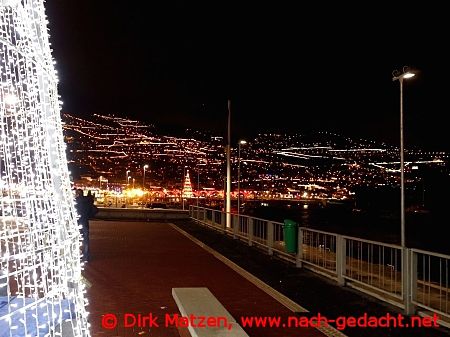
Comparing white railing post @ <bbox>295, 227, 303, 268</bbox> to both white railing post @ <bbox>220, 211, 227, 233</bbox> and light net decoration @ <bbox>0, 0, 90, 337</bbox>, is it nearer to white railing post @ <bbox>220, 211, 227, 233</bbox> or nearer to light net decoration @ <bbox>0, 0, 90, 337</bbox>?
light net decoration @ <bbox>0, 0, 90, 337</bbox>

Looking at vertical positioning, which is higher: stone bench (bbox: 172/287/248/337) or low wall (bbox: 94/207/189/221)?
stone bench (bbox: 172/287/248/337)

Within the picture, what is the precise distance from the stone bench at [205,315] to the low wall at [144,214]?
1151 inches

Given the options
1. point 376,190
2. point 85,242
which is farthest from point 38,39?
point 376,190

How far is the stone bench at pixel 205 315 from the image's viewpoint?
23.2 ft

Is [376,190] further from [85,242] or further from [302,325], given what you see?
[302,325]

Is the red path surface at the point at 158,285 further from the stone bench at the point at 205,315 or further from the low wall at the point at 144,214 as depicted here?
the low wall at the point at 144,214

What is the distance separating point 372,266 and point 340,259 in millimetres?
740

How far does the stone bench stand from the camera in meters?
7.08

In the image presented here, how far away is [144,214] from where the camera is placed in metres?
40.6

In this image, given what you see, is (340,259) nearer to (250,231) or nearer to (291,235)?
(291,235)

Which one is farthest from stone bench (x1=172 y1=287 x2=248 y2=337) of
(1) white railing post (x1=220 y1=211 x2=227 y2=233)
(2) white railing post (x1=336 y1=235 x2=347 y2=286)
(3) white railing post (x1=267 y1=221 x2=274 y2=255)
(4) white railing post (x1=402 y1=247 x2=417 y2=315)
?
(1) white railing post (x1=220 y1=211 x2=227 y2=233)

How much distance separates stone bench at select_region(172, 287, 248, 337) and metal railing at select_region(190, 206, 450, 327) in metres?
2.83

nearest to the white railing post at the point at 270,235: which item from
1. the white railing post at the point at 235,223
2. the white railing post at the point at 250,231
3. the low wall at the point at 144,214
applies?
the white railing post at the point at 250,231

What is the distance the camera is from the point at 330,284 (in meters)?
12.0
